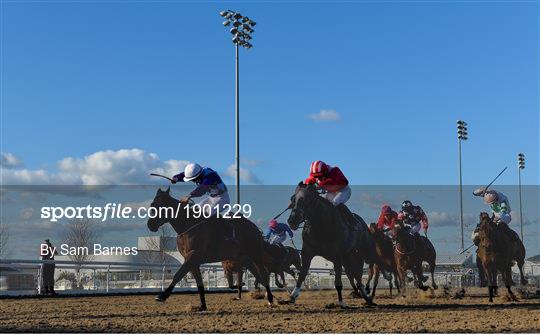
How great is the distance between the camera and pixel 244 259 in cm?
1408

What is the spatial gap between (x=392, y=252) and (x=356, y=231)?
420 centimetres

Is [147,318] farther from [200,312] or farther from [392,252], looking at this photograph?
[392,252]

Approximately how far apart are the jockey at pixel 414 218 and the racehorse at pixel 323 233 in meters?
5.55

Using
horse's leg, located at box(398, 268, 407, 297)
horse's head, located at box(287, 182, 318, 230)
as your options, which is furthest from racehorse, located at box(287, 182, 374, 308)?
horse's leg, located at box(398, 268, 407, 297)

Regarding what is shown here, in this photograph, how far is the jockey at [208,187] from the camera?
13023 millimetres

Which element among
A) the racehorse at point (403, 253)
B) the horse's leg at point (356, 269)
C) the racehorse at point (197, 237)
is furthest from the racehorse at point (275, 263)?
the racehorse at point (403, 253)

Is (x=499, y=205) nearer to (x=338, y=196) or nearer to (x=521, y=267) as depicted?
(x=521, y=267)

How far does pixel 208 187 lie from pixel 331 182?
2.23m

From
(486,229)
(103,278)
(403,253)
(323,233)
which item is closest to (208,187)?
(323,233)

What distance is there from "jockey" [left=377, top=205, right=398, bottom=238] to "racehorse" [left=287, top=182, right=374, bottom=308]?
4263 mm

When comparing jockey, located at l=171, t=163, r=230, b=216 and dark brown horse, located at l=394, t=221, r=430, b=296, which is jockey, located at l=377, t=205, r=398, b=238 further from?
jockey, located at l=171, t=163, r=230, b=216

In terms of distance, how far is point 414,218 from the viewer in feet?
63.4

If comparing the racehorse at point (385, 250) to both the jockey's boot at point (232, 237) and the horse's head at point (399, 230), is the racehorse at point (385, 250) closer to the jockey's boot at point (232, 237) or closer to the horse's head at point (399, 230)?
the horse's head at point (399, 230)

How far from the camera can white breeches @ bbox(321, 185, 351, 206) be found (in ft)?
44.0
